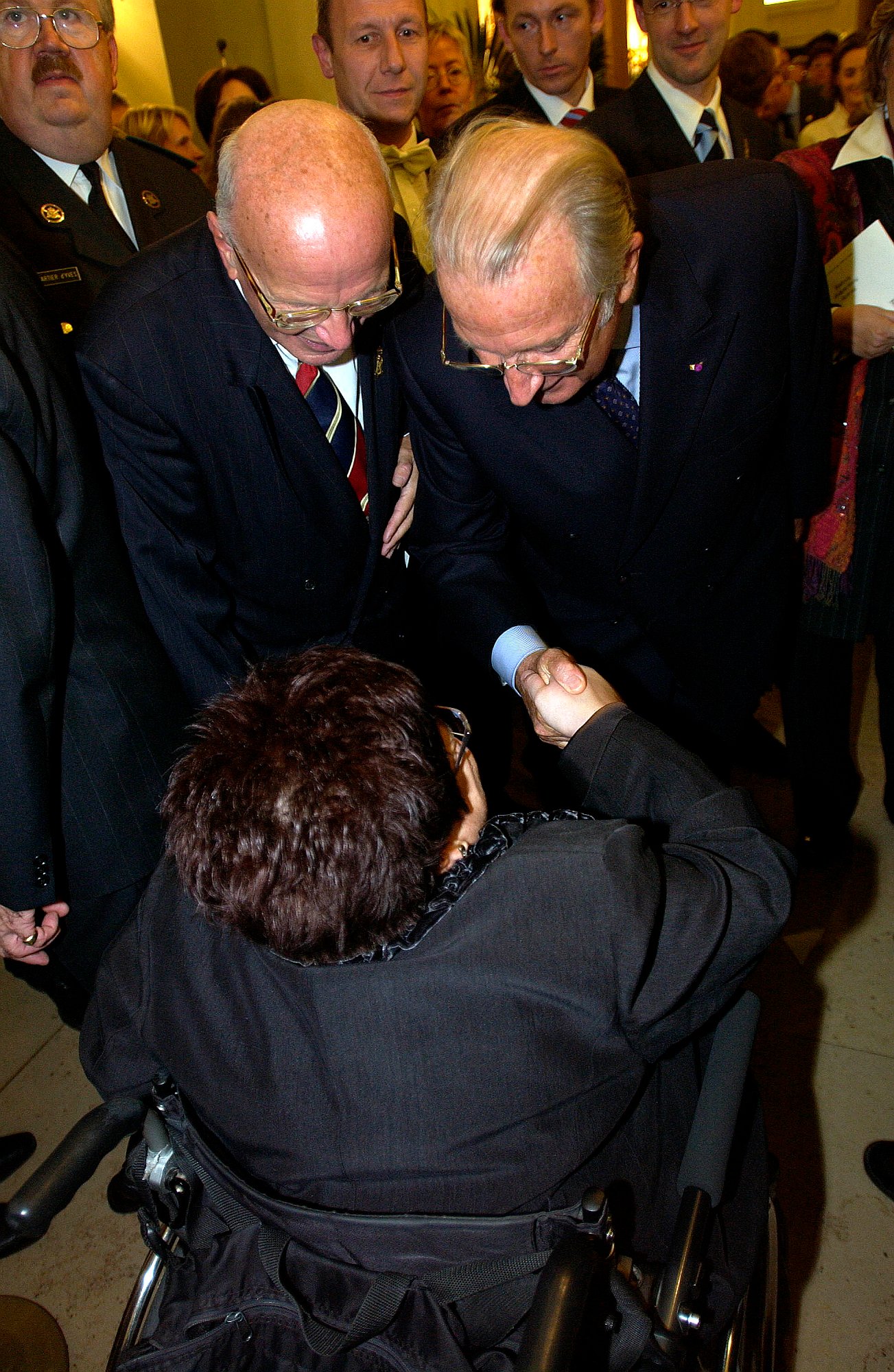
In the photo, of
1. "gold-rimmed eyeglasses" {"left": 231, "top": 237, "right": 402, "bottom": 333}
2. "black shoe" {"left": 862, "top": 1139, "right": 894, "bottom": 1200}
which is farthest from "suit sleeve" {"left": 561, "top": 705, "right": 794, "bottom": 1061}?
"black shoe" {"left": 862, "top": 1139, "right": 894, "bottom": 1200}

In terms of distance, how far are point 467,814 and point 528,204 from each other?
83cm

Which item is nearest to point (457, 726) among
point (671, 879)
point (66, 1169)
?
point (671, 879)

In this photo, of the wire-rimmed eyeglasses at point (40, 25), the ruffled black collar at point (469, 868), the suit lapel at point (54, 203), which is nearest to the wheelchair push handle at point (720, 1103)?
the ruffled black collar at point (469, 868)

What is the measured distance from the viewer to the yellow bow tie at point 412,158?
2662mm

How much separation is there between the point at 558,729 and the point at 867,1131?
1.20 meters

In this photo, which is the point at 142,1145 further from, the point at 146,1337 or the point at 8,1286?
the point at 8,1286

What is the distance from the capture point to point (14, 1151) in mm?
2131

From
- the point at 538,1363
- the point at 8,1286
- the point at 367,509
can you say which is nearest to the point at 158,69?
the point at 367,509

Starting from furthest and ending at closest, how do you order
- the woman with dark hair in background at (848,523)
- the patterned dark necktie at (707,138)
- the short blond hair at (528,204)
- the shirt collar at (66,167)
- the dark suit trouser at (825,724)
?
the patterned dark necktie at (707,138)
the dark suit trouser at (825,724)
the shirt collar at (66,167)
the woman with dark hair in background at (848,523)
the short blond hair at (528,204)

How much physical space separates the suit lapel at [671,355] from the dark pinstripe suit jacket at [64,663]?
2.95 ft

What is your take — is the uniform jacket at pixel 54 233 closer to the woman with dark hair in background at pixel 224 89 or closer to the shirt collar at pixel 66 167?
the shirt collar at pixel 66 167

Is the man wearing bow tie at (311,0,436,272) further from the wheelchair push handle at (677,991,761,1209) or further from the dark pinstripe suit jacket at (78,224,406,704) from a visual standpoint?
the wheelchair push handle at (677,991,761,1209)

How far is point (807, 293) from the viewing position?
1.69 m

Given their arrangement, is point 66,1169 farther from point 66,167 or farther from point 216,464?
point 66,167
